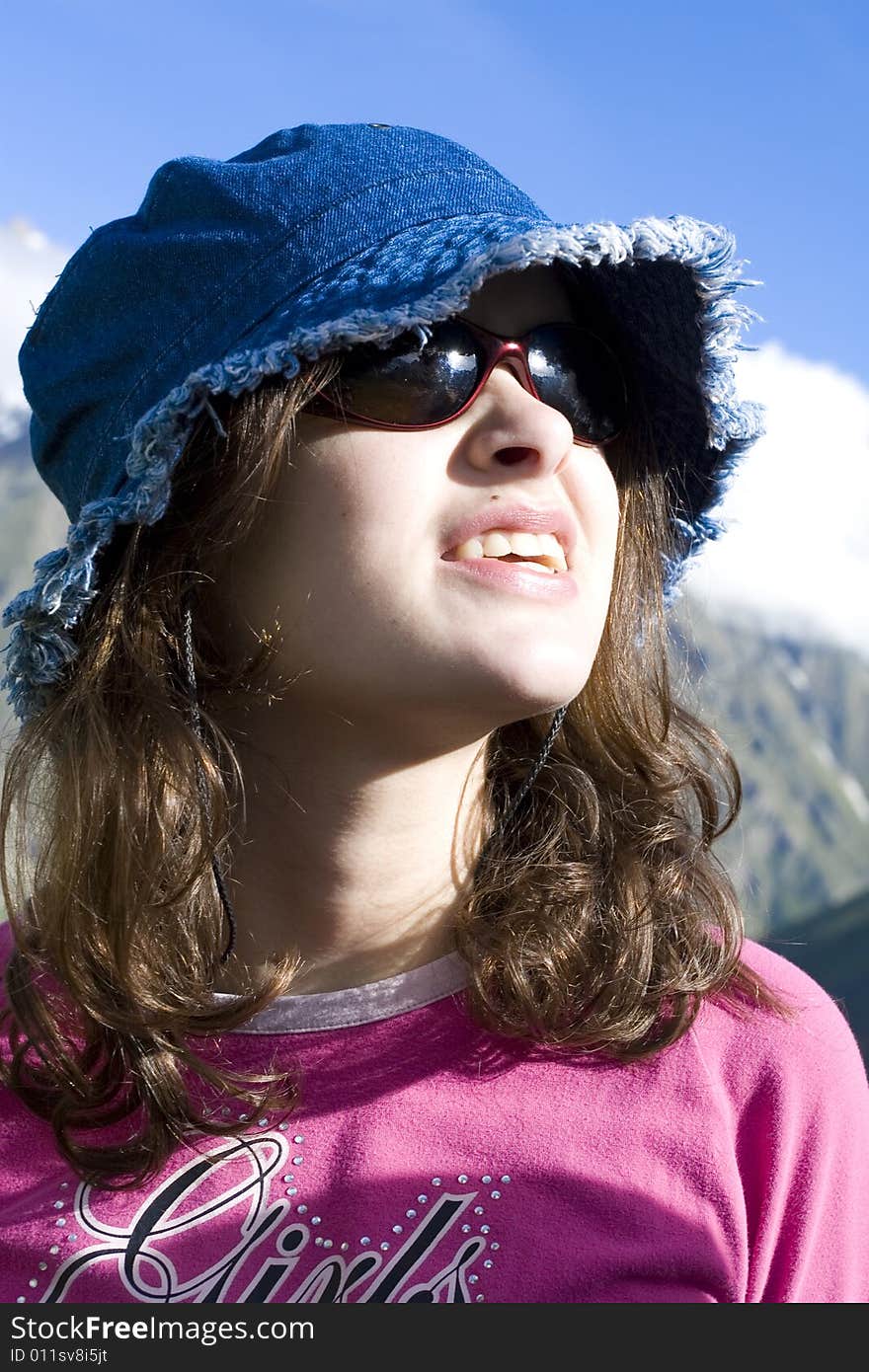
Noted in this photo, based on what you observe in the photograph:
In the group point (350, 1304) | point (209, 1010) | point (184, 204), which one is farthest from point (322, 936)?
point (184, 204)

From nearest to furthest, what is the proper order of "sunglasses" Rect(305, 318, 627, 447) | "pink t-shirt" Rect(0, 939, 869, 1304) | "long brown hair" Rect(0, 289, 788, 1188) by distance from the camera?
"pink t-shirt" Rect(0, 939, 869, 1304), "sunglasses" Rect(305, 318, 627, 447), "long brown hair" Rect(0, 289, 788, 1188)

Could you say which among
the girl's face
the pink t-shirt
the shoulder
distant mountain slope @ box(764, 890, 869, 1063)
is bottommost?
distant mountain slope @ box(764, 890, 869, 1063)

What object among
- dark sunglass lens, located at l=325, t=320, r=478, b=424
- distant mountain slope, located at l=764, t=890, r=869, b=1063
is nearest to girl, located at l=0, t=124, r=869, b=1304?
dark sunglass lens, located at l=325, t=320, r=478, b=424

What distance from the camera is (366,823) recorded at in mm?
2795

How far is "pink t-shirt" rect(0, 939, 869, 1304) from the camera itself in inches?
95.4

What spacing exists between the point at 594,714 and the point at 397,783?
0.62 meters

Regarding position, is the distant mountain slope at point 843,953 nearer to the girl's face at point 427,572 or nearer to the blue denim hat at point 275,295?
the blue denim hat at point 275,295

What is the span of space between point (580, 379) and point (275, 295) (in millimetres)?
675

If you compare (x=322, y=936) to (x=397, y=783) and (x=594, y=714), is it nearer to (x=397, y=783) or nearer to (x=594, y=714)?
(x=397, y=783)

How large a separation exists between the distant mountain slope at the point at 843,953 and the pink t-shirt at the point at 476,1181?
107071 mm

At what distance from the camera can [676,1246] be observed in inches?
95.0

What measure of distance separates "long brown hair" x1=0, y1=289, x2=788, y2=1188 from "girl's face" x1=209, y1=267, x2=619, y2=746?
9cm

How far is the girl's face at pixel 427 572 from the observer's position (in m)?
2.45

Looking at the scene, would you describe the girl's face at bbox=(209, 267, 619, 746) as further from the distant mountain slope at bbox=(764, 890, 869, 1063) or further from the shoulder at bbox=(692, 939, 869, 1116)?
the distant mountain slope at bbox=(764, 890, 869, 1063)
